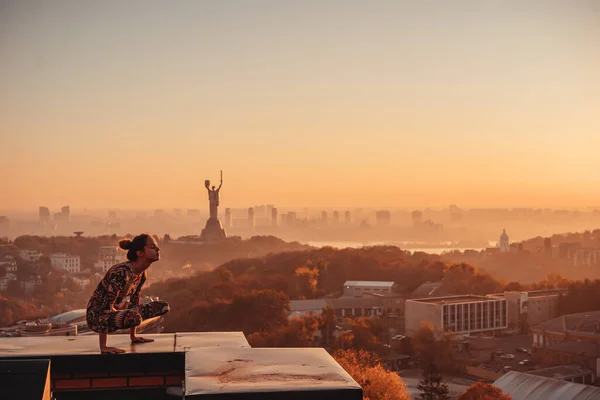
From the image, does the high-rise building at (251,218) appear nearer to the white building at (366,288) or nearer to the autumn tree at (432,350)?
the white building at (366,288)

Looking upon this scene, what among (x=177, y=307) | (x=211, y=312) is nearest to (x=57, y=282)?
(x=177, y=307)

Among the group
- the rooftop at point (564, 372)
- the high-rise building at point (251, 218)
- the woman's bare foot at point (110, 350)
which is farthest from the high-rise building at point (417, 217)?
the woman's bare foot at point (110, 350)

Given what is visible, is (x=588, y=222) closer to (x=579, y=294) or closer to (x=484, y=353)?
(x=579, y=294)

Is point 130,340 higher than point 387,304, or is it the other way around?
point 130,340

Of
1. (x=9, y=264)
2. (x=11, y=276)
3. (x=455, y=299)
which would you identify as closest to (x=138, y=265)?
(x=455, y=299)

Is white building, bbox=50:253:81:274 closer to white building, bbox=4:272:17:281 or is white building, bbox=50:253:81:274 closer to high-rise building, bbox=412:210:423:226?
white building, bbox=4:272:17:281

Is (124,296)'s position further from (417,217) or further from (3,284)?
(417,217)

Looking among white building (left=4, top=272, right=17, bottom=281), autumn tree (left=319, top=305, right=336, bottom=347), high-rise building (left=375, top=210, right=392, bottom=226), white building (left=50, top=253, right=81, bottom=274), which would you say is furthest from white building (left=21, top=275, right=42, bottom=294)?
high-rise building (left=375, top=210, right=392, bottom=226)
